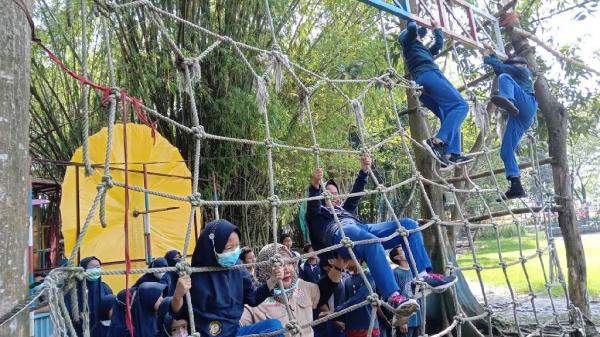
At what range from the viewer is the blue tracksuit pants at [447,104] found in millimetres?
2879

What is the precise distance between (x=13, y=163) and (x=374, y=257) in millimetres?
1510

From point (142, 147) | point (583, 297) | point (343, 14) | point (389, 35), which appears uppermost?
point (343, 14)

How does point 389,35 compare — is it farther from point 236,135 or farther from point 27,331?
point 27,331

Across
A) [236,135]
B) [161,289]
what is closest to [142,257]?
[236,135]

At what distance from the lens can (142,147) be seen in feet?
13.2

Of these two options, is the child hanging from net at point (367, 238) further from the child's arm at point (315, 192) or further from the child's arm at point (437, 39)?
the child's arm at point (437, 39)

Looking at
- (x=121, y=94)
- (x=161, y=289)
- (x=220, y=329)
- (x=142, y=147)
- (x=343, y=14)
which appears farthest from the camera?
(x=343, y=14)

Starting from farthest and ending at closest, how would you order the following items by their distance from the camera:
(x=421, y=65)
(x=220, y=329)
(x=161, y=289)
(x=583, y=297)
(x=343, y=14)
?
1. (x=343, y=14)
2. (x=583, y=297)
3. (x=421, y=65)
4. (x=161, y=289)
5. (x=220, y=329)

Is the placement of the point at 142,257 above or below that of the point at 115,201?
below

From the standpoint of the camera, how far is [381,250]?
223 cm

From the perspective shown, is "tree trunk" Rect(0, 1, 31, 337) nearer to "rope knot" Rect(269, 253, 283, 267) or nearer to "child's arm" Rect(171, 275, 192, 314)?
"child's arm" Rect(171, 275, 192, 314)

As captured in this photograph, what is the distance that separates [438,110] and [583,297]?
1.70 m

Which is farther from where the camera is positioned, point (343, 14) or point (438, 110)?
point (343, 14)

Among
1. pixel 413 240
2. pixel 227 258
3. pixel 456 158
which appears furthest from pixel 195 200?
pixel 456 158
